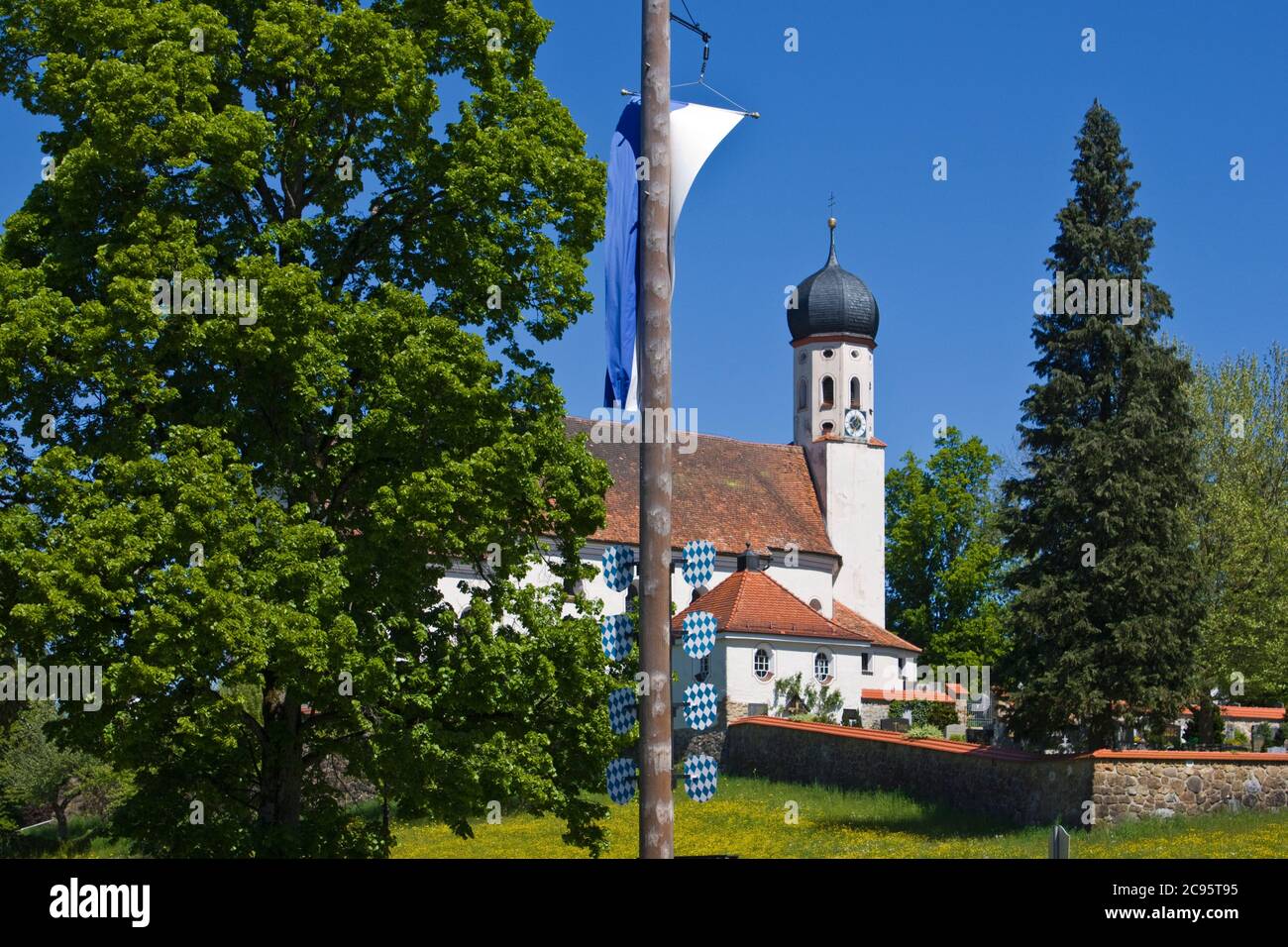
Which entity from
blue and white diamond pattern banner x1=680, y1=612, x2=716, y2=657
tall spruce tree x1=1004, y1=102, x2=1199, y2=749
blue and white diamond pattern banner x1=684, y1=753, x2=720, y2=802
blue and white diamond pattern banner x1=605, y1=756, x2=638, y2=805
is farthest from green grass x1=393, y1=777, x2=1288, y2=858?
blue and white diamond pattern banner x1=684, y1=753, x2=720, y2=802

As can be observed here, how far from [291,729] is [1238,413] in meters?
34.9

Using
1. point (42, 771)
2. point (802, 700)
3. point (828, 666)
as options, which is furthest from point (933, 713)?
point (42, 771)

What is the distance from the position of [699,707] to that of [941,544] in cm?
5889

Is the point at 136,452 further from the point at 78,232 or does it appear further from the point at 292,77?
the point at 292,77

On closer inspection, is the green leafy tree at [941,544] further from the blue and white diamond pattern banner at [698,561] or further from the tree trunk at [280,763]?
the blue and white diamond pattern banner at [698,561]

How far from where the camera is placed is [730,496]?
55688 mm

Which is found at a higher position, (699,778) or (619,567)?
(619,567)

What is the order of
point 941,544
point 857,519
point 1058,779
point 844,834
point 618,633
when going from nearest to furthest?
point 618,633
point 1058,779
point 844,834
point 857,519
point 941,544

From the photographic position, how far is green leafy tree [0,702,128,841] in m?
35.5

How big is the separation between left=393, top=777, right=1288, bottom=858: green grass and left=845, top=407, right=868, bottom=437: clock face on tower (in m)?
26.2

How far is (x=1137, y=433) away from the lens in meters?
29.9

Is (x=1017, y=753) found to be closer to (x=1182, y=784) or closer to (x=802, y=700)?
(x=1182, y=784)
